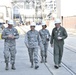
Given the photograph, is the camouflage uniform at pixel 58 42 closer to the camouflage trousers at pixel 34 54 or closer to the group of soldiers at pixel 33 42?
the group of soldiers at pixel 33 42

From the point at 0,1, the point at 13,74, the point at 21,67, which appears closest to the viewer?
the point at 13,74

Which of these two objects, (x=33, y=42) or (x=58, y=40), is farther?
(x=58, y=40)

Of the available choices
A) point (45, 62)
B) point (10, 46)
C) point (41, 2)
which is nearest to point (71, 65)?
point (45, 62)

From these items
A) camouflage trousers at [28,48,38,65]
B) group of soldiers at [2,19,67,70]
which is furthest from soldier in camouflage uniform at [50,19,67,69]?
camouflage trousers at [28,48,38,65]

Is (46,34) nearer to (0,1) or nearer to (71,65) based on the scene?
(71,65)

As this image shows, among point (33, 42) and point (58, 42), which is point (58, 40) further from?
point (33, 42)

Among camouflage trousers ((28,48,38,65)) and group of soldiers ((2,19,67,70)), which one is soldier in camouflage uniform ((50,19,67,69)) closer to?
group of soldiers ((2,19,67,70))

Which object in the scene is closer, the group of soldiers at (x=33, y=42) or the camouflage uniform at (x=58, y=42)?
the group of soldiers at (x=33, y=42)

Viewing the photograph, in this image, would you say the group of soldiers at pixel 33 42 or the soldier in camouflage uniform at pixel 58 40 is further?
the soldier in camouflage uniform at pixel 58 40

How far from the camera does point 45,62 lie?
43.0ft

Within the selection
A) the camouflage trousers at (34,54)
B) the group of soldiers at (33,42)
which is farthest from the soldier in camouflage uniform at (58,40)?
the camouflage trousers at (34,54)

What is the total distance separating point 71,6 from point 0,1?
44419 millimetres

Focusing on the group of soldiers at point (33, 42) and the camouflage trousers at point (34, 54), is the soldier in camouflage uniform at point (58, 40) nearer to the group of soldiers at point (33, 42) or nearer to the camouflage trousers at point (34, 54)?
the group of soldiers at point (33, 42)

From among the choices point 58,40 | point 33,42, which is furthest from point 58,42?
point 33,42
